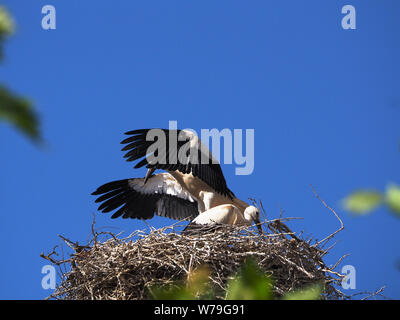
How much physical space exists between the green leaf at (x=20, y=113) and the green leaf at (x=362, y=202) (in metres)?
0.45

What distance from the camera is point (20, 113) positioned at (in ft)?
2.22

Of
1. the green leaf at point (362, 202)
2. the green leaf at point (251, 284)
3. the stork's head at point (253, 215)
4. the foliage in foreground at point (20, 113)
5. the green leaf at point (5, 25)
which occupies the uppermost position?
the stork's head at point (253, 215)

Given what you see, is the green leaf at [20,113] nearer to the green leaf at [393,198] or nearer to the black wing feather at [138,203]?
the green leaf at [393,198]

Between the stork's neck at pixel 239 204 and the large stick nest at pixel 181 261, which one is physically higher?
the stork's neck at pixel 239 204

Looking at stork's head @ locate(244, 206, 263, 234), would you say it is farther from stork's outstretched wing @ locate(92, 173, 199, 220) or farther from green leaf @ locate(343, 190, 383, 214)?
green leaf @ locate(343, 190, 383, 214)

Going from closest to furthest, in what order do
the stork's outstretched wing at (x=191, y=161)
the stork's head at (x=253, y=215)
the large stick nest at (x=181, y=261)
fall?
the large stick nest at (x=181, y=261) < the stork's head at (x=253, y=215) < the stork's outstretched wing at (x=191, y=161)

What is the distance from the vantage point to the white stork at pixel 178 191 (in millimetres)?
6133

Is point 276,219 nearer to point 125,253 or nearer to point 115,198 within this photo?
point 125,253

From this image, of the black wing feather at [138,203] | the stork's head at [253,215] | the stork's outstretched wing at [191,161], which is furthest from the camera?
the black wing feather at [138,203]

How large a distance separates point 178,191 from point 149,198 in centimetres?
49

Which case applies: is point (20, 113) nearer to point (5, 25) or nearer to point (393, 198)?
point (5, 25)

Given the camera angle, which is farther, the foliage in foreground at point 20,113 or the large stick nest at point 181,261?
the large stick nest at point 181,261

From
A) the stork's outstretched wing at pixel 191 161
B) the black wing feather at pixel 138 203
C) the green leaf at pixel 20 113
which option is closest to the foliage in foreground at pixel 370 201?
the green leaf at pixel 20 113
